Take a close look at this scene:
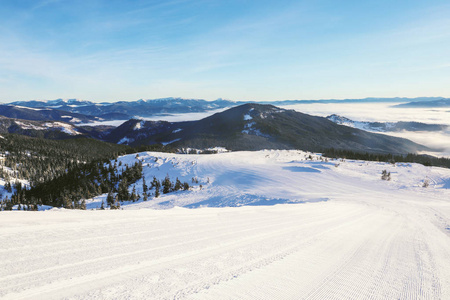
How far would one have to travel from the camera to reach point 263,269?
3.21 meters

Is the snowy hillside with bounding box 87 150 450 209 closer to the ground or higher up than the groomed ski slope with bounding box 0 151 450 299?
closer to the ground

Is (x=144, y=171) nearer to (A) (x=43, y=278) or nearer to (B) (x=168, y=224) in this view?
(B) (x=168, y=224)

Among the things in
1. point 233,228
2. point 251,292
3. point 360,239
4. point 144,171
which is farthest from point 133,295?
point 144,171

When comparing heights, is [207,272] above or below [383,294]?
above

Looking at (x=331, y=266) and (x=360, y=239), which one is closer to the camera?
(x=331, y=266)

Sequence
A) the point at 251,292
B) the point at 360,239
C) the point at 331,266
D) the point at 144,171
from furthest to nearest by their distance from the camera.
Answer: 1. the point at 144,171
2. the point at 360,239
3. the point at 331,266
4. the point at 251,292

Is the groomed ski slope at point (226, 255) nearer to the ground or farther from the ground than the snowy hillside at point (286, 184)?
farther from the ground

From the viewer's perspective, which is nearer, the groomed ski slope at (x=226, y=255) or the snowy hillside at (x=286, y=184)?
the groomed ski slope at (x=226, y=255)

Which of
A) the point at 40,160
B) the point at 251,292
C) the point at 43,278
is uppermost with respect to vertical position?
the point at 43,278

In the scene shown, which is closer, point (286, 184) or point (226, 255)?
point (226, 255)

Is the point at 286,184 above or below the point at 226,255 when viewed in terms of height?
below

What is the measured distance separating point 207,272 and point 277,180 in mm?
12685

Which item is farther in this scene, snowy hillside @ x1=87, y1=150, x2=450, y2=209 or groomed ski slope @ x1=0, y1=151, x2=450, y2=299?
snowy hillside @ x1=87, y1=150, x2=450, y2=209

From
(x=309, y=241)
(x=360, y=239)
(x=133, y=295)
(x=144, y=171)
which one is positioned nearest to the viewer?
(x=133, y=295)
